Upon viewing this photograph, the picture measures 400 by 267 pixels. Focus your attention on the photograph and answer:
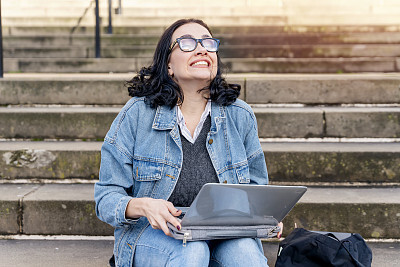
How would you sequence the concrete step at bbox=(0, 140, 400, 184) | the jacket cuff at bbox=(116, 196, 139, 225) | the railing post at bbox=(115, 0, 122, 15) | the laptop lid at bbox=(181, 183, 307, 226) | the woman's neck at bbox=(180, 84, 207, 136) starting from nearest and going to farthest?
the laptop lid at bbox=(181, 183, 307, 226), the jacket cuff at bbox=(116, 196, 139, 225), the woman's neck at bbox=(180, 84, 207, 136), the concrete step at bbox=(0, 140, 400, 184), the railing post at bbox=(115, 0, 122, 15)

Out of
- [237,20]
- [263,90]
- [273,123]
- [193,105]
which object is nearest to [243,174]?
[193,105]

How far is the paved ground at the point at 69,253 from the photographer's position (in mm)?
2502

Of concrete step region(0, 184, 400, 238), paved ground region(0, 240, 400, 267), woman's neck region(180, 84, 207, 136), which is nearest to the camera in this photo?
woman's neck region(180, 84, 207, 136)

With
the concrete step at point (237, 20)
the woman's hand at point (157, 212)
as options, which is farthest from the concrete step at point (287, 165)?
the concrete step at point (237, 20)

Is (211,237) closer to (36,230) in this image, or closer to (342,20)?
(36,230)

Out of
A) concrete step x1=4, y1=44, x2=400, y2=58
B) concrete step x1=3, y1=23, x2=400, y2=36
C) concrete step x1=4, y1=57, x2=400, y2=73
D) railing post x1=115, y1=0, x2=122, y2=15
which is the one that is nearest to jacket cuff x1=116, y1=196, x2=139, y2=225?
concrete step x1=4, y1=57, x2=400, y2=73

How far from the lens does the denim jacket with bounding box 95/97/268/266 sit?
195 centimetres

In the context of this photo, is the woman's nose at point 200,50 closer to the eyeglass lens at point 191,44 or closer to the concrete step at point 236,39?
the eyeglass lens at point 191,44

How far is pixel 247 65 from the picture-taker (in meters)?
4.86

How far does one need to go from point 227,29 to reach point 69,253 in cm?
392

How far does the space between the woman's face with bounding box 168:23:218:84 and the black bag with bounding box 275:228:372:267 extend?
28.7 inches

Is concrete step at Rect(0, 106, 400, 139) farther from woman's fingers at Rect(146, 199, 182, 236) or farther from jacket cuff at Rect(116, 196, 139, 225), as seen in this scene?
woman's fingers at Rect(146, 199, 182, 236)

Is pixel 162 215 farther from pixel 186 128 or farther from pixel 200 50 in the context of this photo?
pixel 200 50

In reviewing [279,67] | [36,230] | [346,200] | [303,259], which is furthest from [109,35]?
→ [303,259]
